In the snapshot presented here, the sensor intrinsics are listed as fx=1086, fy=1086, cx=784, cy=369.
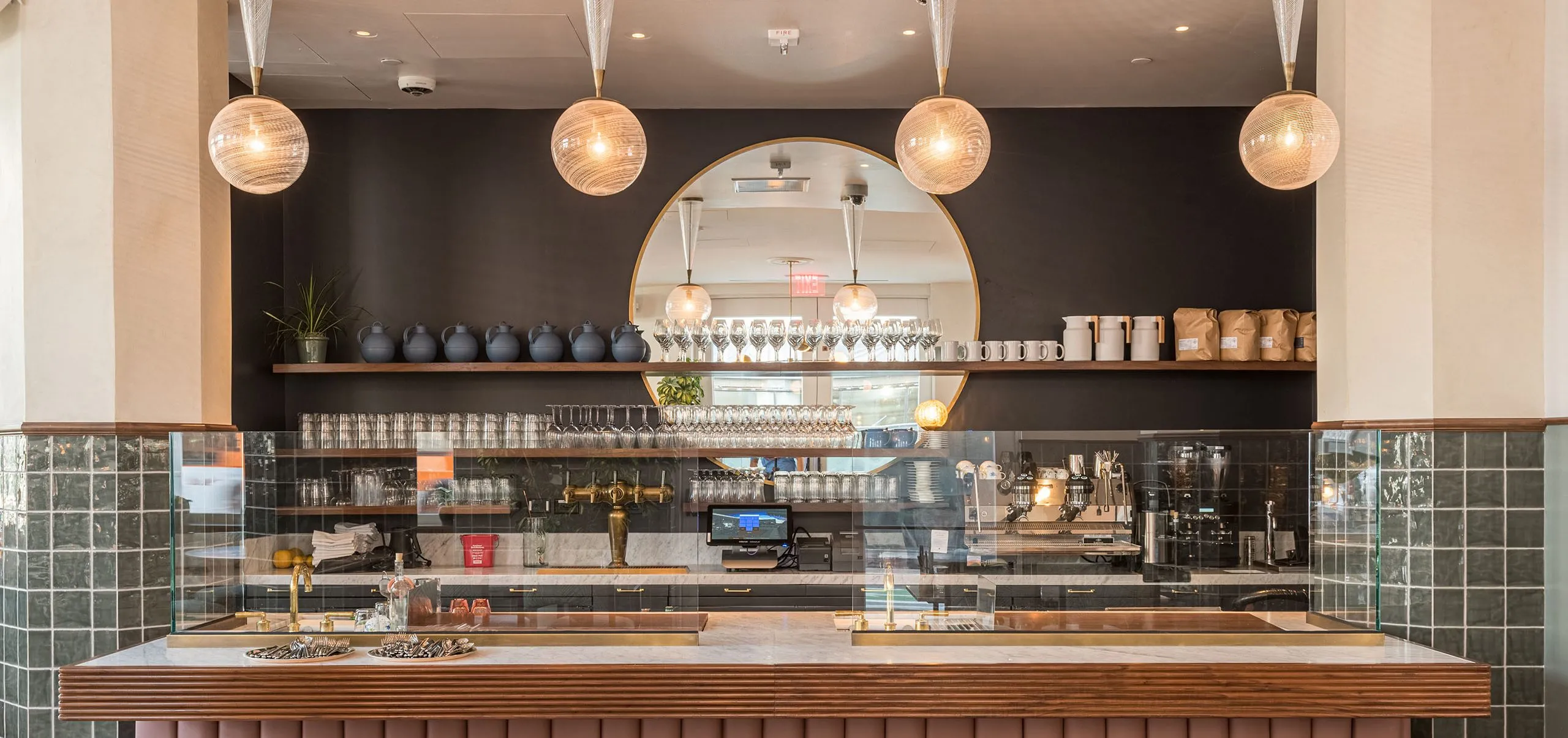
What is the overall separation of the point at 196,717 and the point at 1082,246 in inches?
170

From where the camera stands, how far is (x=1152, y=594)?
2932mm

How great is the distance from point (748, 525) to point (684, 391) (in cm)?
81

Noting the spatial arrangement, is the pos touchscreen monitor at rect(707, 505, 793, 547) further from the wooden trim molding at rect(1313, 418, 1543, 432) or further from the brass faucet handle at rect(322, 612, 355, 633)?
the wooden trim molding at rect(1313, 418, 1543, 432)

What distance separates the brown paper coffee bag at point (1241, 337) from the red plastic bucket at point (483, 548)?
3.69 m

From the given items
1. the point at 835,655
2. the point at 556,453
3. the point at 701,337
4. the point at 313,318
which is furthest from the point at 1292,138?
the point at 313,318

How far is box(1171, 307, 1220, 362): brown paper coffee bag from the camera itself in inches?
203

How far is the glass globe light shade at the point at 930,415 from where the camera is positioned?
5379 mm

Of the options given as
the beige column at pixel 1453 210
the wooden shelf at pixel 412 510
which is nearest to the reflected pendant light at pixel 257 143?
the wooden shelf at pixel 412 510

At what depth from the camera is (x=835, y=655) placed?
2723mm

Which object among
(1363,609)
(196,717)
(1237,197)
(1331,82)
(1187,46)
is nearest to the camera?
(196,717)

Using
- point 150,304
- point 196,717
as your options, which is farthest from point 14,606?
point 196,717

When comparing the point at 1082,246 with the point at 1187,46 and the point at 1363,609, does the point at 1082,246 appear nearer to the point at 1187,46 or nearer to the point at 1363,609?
the point at 1187,46

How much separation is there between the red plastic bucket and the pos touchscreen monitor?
1.99 meters

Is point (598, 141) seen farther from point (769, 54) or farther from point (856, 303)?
Result: point (856, 303)
